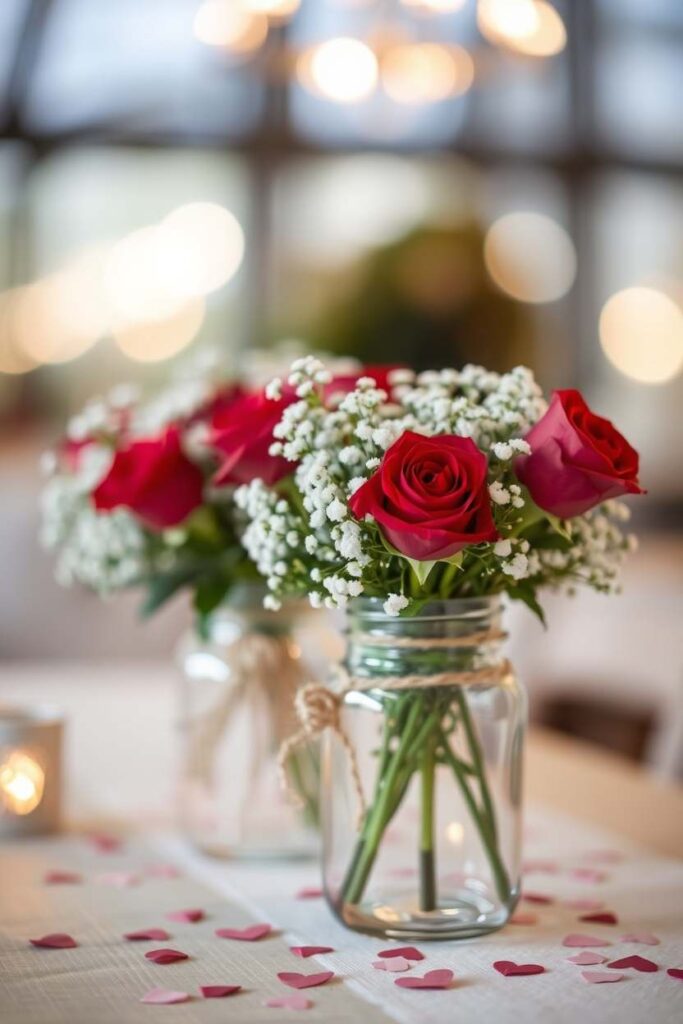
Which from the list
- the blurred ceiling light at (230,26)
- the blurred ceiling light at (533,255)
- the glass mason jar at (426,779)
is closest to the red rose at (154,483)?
the glass mason jar at (426,779)

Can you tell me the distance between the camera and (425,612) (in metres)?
0.84

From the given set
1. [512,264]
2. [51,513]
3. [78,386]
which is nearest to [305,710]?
[51,513]

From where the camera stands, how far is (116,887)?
974 millimetres

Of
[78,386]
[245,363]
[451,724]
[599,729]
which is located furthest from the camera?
[78,386]

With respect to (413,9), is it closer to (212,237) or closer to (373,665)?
(373,665)

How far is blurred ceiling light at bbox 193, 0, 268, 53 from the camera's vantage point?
172 centimetres

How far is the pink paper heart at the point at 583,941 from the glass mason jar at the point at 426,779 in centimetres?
5

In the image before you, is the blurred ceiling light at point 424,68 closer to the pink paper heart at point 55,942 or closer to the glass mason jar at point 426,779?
the glass mason jar at point 426,779

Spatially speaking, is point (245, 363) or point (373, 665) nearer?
point (373, 665)

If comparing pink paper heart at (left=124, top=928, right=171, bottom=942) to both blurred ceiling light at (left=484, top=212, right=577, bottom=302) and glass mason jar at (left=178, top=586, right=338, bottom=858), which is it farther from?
blurred ceiling light at (left=484, top=212, right=577, bottom=302)

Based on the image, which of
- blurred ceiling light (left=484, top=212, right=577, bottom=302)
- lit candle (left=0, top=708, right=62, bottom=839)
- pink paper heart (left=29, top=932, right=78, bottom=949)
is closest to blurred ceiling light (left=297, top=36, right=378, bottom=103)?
lit candle (left=0, top=708, right=62, bottom=839)

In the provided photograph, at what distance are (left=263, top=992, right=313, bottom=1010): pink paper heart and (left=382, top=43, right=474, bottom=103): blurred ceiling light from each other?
5.42 ft

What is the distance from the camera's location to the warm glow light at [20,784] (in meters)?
1.12

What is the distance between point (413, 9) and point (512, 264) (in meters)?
3.54
